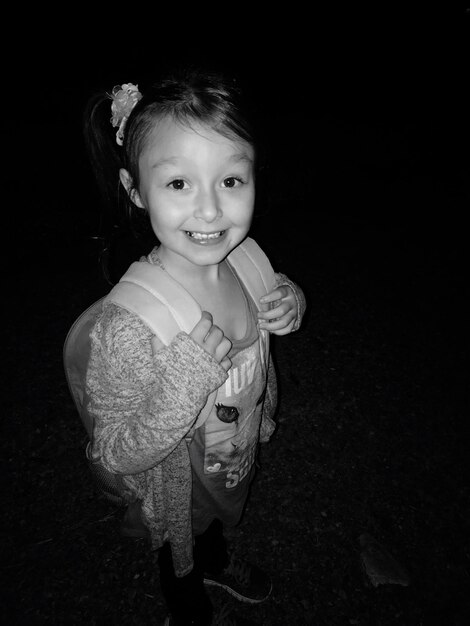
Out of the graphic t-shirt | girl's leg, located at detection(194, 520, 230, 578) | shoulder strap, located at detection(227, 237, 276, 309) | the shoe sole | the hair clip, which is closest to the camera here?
the hair clip

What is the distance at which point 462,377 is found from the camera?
2.87 m

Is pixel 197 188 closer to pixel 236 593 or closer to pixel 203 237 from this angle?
pixel 203 237

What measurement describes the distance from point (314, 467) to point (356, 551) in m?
0.46

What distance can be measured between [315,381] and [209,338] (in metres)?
1.93

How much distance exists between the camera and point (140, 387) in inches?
41.1

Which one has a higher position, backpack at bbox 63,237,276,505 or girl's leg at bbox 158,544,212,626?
backpack at bbox 63,237,276,505

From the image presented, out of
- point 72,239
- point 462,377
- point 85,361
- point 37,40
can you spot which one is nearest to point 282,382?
point 462,377

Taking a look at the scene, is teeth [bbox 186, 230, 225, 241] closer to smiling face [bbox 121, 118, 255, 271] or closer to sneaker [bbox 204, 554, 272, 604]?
smiling face [bbox 121, 118, 255, 271]

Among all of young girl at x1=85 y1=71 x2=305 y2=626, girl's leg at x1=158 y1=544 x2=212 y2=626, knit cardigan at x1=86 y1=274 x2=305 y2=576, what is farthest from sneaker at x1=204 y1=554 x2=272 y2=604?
knit cardigan at x1=86 y1=274 x2=305 y2=576

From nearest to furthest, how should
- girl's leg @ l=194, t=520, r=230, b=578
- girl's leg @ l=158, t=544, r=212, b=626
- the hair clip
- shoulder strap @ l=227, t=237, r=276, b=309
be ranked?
the hair clip → shoulder strap @ l=227, t=237, r=276, b=309 → girl's leg @ l=158, t=544, r=212, b=626 → girl's leg @ l=194, t=520, r=230, b=578

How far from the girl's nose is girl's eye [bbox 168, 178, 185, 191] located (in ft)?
0.18

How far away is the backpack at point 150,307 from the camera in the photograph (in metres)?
1.01

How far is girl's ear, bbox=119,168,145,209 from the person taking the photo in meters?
1.14

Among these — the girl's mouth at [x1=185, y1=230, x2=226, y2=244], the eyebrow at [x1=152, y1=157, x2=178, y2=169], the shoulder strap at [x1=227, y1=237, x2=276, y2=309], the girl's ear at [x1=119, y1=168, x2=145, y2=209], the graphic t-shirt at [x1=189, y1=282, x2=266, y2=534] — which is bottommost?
the graphic t-shirt at [x1=189, y1=282, x2=266, y2=534]
